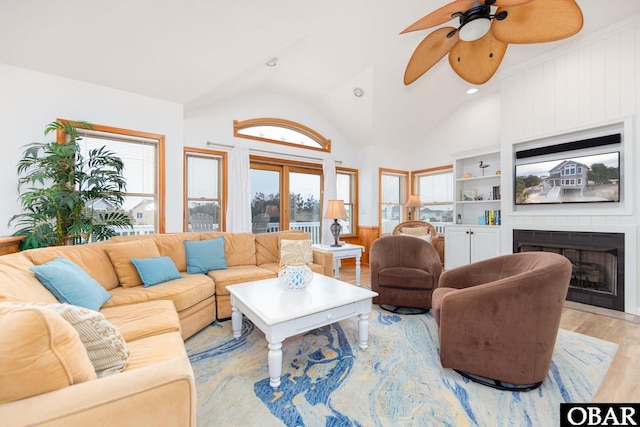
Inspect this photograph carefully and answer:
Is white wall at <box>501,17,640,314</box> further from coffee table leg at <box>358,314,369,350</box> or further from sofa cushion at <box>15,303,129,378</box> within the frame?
sofa cushion at <box>15,303,129,378</box>

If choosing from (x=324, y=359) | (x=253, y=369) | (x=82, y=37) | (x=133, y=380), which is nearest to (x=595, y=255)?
(x=324, y=359)

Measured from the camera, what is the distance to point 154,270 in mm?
2496

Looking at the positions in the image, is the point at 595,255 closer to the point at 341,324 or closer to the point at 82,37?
the point at 341,324

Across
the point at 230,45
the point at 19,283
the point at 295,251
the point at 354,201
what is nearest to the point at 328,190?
the point at 354,201

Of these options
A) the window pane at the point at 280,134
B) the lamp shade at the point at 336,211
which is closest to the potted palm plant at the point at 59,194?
the window pane at the point at 280,134

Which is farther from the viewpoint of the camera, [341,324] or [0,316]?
[341,324]

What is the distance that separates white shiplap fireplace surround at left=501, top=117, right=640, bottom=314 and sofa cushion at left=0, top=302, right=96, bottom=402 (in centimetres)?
469

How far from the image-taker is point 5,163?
8.58ft

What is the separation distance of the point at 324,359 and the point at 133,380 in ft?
4.79

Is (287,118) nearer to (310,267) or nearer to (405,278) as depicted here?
(310,267)

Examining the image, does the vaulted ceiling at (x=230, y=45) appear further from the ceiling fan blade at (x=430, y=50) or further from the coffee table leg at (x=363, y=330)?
the coffee table leg at (x=363, y=330)

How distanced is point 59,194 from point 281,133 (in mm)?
3133

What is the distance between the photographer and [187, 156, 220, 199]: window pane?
13.2 ft

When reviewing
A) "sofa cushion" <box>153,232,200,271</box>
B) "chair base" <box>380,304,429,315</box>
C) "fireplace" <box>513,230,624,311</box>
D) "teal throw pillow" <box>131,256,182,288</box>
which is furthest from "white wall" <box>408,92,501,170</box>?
"teal throw pillow" <box>131,256,182,288</box>
